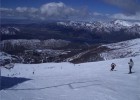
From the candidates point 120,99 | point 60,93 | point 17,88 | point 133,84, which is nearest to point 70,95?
point 60,93

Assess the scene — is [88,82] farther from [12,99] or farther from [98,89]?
[12,99]

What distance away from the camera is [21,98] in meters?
19.7

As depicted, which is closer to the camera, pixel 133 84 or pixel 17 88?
pixel 17 88

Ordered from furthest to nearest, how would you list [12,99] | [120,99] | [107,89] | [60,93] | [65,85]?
[65,85]
[107,89]
[60,93]
[120,99]
[12,99]

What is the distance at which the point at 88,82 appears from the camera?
2769cm

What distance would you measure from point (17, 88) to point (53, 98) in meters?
5.26

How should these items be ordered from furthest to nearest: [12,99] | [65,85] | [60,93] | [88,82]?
1. [88,82]
2. [65,85]
3. [60,93]
4. [12,99]

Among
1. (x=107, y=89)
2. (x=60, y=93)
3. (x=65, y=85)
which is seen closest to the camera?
(x=60, y=93)

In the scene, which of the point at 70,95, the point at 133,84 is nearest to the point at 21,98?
the point at 70,95

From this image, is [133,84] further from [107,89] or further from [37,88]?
[37,88]

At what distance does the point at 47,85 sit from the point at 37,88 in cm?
192

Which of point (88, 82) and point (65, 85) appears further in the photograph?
point (88, 82)

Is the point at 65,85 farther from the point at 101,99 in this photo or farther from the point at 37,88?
the point at 101,99

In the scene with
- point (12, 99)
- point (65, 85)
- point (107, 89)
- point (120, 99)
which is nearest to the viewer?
point (12, 99)
